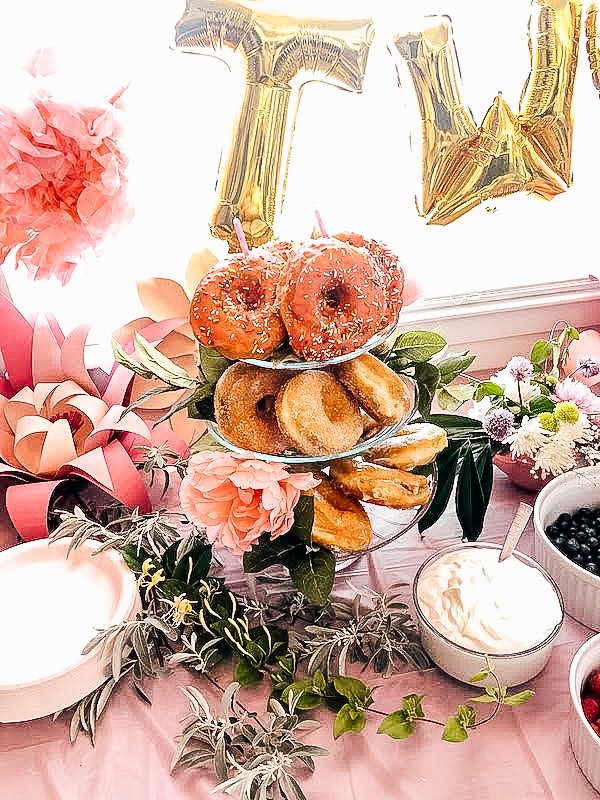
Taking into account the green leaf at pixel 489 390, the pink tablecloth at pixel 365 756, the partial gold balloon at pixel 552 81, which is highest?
the partial gold balloon at pixel 552 81

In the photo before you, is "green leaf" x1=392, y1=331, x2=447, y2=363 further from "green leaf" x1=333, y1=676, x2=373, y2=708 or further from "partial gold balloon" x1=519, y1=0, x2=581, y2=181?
"partial gold balloon" x1=519, y1=0, x2=581, y2=181

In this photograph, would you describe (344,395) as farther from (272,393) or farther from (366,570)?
(366,570)

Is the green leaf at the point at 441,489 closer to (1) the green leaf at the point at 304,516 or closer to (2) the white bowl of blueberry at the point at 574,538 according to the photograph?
(2) the white bowl of blueberry at the point at 574,538

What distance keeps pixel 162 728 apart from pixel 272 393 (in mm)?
315

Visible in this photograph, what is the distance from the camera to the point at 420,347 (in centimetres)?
83

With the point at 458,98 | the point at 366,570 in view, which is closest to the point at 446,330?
the point at 458,98

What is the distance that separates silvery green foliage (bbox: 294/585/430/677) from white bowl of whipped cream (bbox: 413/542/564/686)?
1.0 inches

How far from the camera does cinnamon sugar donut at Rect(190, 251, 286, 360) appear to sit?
668mm

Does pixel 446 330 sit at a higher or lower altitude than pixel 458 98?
lower

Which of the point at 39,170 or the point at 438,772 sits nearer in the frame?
the point at 438,772

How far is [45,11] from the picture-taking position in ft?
3.12

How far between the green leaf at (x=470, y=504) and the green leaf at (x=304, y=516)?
0.24m

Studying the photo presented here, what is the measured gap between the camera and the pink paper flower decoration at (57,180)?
2.75 ft

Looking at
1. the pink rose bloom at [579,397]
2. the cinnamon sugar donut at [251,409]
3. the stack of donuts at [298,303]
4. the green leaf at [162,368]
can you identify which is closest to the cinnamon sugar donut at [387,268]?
the stack of donuts at [298,303]
